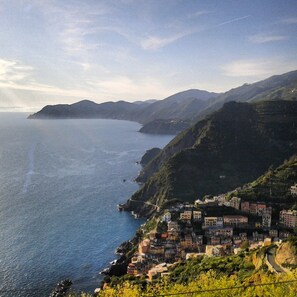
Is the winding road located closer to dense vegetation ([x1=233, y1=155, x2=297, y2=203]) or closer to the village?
the village

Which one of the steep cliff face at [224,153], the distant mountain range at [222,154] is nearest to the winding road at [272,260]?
the distant mountain range at [222,154]

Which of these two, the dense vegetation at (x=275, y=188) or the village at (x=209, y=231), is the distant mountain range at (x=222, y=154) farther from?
the dense vegetation at (x=275, y=188)

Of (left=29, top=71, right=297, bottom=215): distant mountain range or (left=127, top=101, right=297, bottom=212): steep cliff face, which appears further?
(left=127, top=101, right=297, bottom=212): steep cliff face

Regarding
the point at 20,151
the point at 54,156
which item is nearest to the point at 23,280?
the point at 54,156

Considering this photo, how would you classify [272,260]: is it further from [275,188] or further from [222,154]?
[222,154]

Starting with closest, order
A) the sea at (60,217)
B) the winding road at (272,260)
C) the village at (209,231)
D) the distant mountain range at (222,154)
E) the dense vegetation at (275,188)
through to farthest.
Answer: the winding road at (272,260)
the village at (209,231)
the sea at (60,217)
the dense vegetation at (275,188)
the distant mountain range at (222,154)

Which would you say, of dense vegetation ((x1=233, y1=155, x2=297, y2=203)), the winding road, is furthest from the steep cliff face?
the winding road
